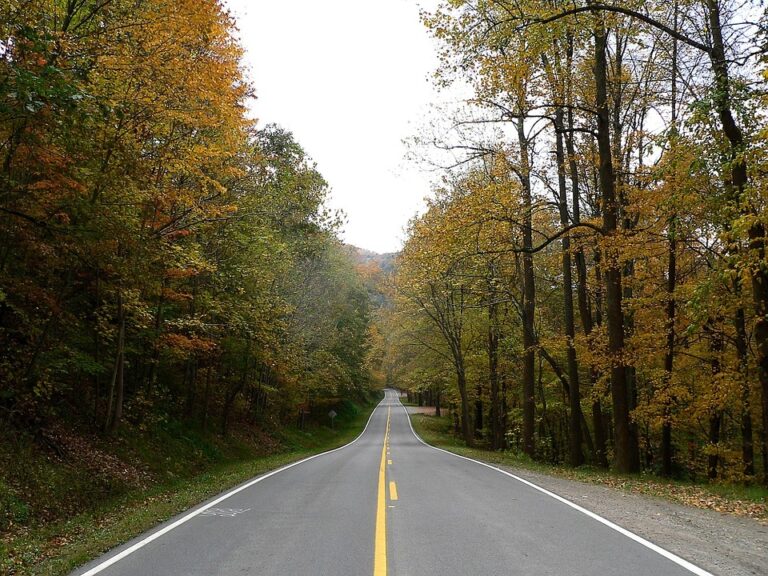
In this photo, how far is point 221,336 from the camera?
19484 millimetres

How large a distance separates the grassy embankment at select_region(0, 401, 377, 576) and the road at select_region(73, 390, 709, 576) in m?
0.73

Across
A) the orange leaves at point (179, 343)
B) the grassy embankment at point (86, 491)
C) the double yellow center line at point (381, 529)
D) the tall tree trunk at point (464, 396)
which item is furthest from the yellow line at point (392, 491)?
the tall tree trunk at point (464, 396)

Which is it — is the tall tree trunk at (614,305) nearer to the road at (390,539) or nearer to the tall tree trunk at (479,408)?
the road at (390,539)

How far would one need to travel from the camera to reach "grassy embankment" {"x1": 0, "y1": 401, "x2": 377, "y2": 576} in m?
6.46

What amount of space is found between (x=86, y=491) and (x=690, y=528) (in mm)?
10151

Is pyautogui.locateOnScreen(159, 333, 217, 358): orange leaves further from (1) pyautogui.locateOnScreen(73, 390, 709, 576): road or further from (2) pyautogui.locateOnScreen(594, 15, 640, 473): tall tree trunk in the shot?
(2) pyautogui.locateOnScreen(594, 15, 640, 473): tall tree trunk

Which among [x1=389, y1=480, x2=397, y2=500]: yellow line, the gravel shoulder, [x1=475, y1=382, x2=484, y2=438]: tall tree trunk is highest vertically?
the gravel shoulder

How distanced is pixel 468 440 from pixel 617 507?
2152 cm

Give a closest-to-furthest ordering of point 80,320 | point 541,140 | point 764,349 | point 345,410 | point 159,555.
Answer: point 159,555 < point 764,349 < point 80,320 < point 541,140 < point 345,410

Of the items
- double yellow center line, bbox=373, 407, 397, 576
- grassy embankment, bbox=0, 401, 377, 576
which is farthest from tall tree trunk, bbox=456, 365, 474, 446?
double yellow center line, bbox=373, 407, 397, 576

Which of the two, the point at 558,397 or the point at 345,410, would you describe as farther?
the point at 345,410

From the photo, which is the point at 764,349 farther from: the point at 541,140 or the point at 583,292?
the point at 541,140

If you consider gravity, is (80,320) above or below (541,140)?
below

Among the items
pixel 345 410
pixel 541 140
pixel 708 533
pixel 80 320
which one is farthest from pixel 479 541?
pixel 345 410
